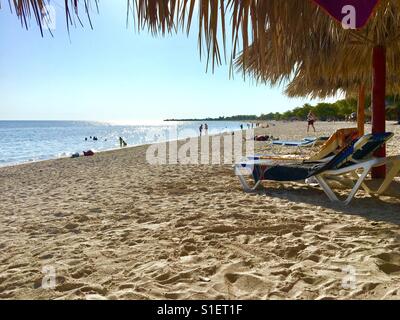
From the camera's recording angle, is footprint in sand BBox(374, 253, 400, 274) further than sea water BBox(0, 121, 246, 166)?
No

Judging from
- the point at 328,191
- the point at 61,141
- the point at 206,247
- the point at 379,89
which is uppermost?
the point at 379,89

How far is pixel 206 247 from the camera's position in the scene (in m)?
2.48

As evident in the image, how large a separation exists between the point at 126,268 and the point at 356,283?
138 centimetres

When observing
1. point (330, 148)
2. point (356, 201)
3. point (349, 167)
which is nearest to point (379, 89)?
point (330, 148)

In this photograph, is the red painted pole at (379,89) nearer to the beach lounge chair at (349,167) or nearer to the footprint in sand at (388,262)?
the beach lounge chair at (349,167)

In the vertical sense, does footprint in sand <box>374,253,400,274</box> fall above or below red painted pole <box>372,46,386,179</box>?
below

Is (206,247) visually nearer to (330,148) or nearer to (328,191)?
(328,191)

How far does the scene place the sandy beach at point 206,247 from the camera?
1862 millimetres

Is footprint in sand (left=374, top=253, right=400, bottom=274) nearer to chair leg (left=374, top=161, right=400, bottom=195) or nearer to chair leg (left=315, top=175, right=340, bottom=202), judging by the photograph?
chair leg (left=315, top=175, right=340, bottom=202)

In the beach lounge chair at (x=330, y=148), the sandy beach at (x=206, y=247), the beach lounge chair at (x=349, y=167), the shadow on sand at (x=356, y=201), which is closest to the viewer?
the sandy beach at (x=206, y=247)

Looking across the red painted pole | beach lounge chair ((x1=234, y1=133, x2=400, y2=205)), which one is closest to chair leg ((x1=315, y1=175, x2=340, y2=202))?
beach lounge chair ((x1=234, y1=133, x2=400, y2=205))

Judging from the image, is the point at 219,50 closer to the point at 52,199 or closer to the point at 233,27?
the point at 233,27

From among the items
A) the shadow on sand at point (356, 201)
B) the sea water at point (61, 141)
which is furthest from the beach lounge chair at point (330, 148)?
the sea water at point (61, 141)

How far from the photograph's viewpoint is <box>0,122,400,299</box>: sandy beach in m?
1.86
